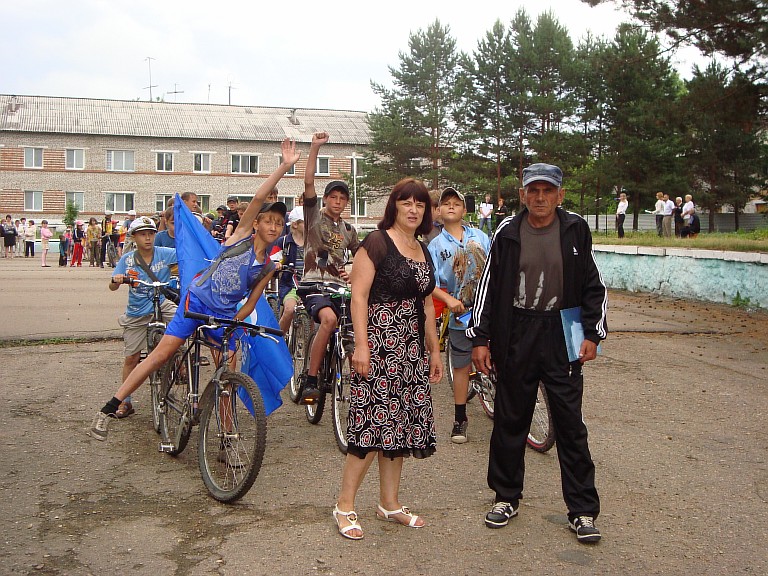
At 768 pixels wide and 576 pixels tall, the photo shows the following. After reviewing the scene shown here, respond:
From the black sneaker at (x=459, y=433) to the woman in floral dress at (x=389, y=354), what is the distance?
202 cm

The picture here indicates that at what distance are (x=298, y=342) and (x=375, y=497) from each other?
3.08m

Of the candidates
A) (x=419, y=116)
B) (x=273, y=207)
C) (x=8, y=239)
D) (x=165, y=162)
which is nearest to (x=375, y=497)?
(x=273, y=207)

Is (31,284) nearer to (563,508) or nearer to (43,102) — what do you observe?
(563,508)

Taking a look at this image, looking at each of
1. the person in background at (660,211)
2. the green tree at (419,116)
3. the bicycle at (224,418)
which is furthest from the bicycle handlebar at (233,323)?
the green tree at (419,116)

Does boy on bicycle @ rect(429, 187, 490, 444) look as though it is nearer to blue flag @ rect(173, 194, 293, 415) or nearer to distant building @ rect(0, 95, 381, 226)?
blue flag @ rect(173, 194, 293, 415)

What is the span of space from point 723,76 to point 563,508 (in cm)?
1506

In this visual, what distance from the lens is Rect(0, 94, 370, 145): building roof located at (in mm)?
63312

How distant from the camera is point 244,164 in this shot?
217 ft

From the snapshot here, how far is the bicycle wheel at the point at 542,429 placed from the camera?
21.1 feet

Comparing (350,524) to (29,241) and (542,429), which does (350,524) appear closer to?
(542,429)

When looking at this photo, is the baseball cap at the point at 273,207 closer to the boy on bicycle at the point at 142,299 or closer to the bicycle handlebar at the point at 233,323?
the bicycle handlebar at the point at 233,323

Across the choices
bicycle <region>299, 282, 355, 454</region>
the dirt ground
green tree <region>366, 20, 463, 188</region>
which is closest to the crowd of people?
the dirt ground

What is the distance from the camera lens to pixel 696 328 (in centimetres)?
1375

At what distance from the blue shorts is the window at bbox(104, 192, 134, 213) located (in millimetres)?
61399
